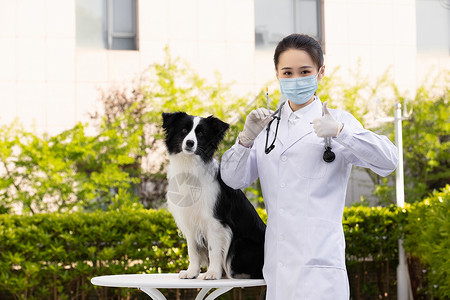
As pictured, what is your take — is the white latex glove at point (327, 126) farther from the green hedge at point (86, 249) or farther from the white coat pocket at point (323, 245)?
the green hedge at point (86, 249)

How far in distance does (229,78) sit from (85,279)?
7.19m

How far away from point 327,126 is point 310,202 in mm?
370

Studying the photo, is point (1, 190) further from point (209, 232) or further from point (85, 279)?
point (209, 232)

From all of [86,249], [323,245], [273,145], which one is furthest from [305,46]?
[86,249]

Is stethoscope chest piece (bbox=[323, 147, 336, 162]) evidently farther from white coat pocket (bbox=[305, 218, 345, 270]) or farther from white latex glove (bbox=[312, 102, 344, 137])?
white coat pocket (bbox=[305, 218, 345, 270])

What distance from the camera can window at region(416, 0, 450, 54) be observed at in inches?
556

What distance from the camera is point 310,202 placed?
263 centimetres

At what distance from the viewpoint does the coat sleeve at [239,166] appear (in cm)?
281

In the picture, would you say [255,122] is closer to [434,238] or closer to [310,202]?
[310,202]

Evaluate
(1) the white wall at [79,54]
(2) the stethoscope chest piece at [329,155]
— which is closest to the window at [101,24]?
(1) the white wall at [79,54]

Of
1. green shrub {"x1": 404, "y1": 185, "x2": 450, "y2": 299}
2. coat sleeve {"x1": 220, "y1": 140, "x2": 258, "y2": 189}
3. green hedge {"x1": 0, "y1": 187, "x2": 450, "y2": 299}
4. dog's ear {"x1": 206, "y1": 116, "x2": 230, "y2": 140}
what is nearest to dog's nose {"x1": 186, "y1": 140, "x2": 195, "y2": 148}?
dog's ear {"x1": 206, "y1": 116, "x2": 230, "y2": 140}

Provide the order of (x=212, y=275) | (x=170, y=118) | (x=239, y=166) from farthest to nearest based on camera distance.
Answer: (x=170, y=118) < (x=212, y=275) < (x=239, y=166)

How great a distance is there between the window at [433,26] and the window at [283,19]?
2.46 m

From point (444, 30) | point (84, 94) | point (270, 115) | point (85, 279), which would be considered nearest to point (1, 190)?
point (85, 279)
